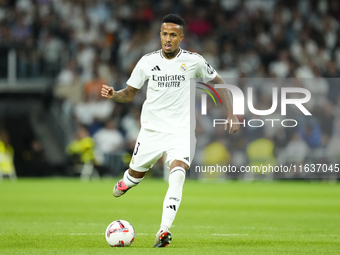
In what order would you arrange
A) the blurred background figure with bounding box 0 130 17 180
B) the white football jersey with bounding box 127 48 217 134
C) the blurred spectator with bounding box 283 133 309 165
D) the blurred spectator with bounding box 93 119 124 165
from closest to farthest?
the white football jersey with bounding box 127 48 217 134 < the blurred spectator with bounding box 283 133 309 165 < the blurred background figure with bounding box 0 130 17 180 < the blurred spectator with bounding box 93 119 124 165

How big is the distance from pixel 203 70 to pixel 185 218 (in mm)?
3512

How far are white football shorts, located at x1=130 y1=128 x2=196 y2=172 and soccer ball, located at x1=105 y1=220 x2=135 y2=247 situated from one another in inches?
36.4

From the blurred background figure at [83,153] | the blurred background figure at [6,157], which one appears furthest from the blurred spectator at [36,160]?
the blurred background figure at [83,153]

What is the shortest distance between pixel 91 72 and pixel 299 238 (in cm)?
1507

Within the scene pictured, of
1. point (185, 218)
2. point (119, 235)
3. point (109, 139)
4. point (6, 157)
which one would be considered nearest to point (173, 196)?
point (119, 235)

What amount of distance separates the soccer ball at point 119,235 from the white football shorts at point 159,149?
926 millimetres

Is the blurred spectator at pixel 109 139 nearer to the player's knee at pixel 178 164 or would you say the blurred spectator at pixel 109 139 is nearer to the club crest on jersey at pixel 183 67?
the club crest on jersey at pixel 183 67

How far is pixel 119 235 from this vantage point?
22.1 feet

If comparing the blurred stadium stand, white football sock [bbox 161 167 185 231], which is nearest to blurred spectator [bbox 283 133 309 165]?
the blurred stadium stand

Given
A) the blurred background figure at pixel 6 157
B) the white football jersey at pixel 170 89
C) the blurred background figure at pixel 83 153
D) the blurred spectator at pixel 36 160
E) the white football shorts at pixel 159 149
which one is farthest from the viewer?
the blurred spectator at pixel 36 160

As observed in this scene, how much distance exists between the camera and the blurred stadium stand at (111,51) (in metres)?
21.4

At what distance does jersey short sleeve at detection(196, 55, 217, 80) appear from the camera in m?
7.51

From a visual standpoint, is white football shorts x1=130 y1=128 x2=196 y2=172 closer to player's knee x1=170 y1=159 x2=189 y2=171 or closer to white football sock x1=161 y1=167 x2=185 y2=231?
player's knee x1=170 y1=159 x2=189 y2=171

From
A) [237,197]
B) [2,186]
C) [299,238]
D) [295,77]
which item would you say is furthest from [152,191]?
[299,238]
